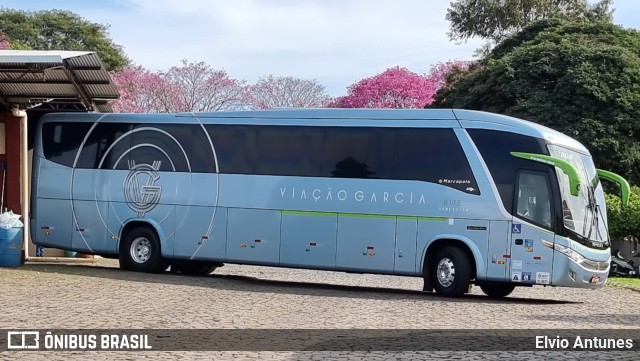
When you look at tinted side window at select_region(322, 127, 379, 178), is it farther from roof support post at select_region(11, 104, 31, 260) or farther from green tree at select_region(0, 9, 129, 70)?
green tree at select_region(0, 9, 129, 70)

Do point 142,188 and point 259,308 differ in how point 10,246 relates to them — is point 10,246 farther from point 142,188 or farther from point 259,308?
Result: point 259,308

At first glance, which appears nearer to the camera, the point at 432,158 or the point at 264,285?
the point at 432,158

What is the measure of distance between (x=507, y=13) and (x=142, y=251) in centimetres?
3500

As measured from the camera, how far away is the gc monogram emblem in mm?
21312

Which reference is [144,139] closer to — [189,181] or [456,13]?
[189,181]

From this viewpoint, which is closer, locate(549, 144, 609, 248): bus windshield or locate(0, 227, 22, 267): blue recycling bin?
locate(549, 144, 609, 248): bus windshield

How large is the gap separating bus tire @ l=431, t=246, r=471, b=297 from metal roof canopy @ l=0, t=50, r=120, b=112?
809 cm

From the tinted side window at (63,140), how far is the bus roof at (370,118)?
0.68ft

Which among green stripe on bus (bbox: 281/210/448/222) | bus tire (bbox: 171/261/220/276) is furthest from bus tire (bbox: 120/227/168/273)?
green stripe on bus (bbox: 281/210/448/222)

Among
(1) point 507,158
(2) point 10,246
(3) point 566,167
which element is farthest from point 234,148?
(3) point 566,167

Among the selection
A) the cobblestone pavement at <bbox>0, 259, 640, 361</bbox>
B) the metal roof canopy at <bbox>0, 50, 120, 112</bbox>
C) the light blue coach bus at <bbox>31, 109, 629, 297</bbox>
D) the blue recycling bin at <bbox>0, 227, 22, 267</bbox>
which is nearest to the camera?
the cobblestone pavement at <bbox>0, 259, 640, 361</bbox>

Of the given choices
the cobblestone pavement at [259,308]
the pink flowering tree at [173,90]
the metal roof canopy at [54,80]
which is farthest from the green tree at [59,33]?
the cobblestone pavement at [259,308]

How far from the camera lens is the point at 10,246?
20906 mm

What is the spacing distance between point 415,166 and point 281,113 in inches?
131
